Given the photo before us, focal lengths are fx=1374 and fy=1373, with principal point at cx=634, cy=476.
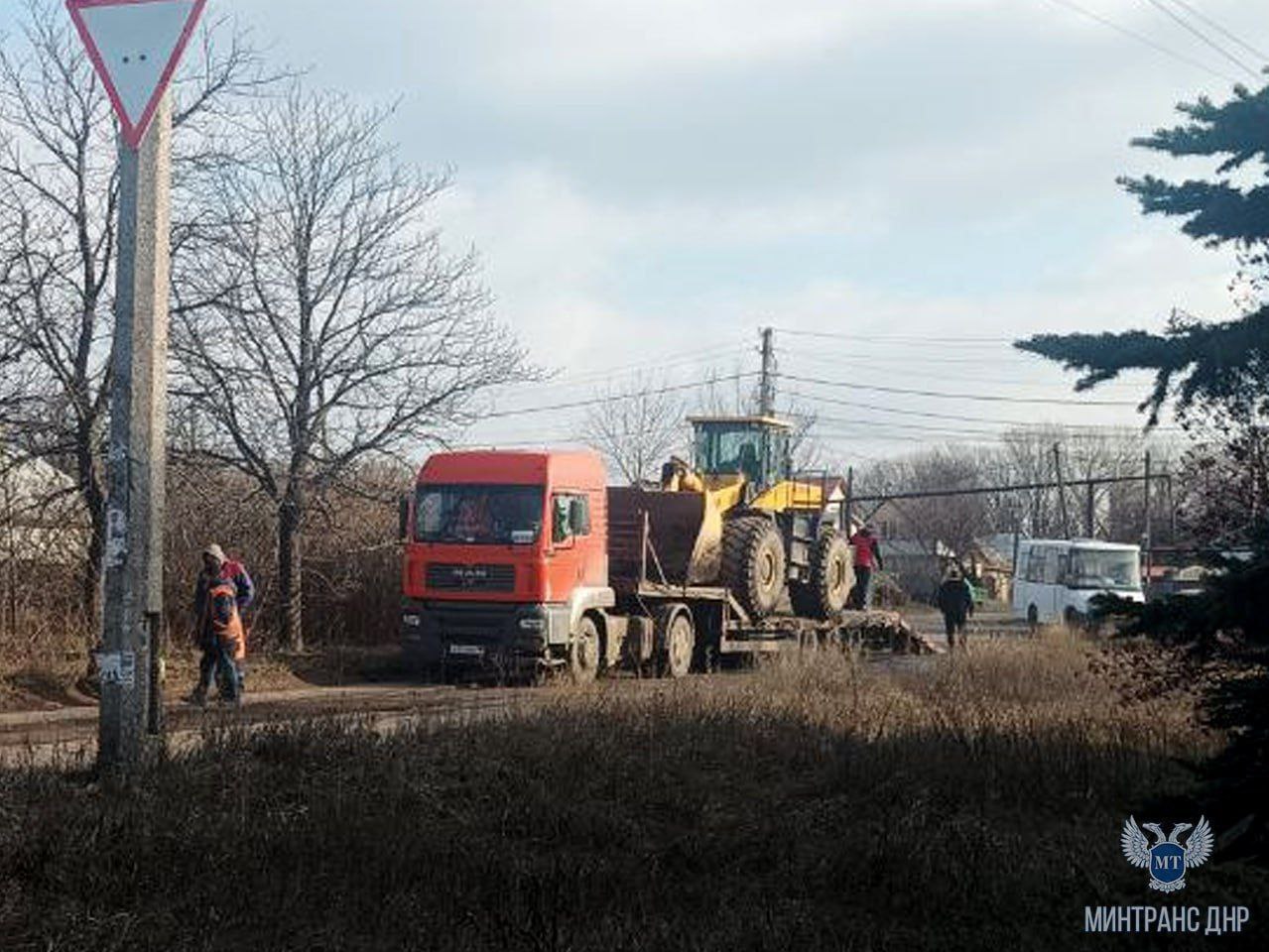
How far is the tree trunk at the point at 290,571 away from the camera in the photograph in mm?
20812

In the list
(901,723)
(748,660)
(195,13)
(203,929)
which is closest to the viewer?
(203,929)

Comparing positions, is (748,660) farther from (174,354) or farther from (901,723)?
(901,723)

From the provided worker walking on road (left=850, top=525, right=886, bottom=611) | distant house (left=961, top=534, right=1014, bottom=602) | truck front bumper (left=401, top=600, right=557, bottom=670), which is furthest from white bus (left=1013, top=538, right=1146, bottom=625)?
distant house (left=961, top=534, right=1014, bottom=602)

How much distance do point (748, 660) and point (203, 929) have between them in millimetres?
16860

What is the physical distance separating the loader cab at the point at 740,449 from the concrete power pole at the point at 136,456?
17417mm

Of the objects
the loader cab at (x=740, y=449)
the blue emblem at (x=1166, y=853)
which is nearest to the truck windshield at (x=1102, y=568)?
the loader cab at (x=740, y=449)

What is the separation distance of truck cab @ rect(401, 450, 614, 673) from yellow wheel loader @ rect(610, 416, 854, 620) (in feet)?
8.36

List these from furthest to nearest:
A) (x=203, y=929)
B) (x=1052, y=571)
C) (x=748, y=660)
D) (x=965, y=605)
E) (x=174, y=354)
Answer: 1. (x=1052, y=571)
2. (x=965, y=605)
3. (x=748, y=660)
4. (x=174, y=354)
5. (x=203, y=929)

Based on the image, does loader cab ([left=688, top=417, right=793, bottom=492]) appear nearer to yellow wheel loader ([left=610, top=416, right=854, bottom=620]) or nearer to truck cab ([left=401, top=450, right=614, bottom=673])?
yellow wheel loader ([left=610, top=416, right=854, bottom=620])

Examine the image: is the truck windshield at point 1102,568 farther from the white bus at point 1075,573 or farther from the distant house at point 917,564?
the distant house at point 917,564

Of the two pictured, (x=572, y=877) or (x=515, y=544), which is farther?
(x=515, y=544)

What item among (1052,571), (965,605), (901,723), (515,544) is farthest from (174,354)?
(1052,571)

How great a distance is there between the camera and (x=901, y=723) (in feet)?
32.9

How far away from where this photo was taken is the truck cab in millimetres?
18359
